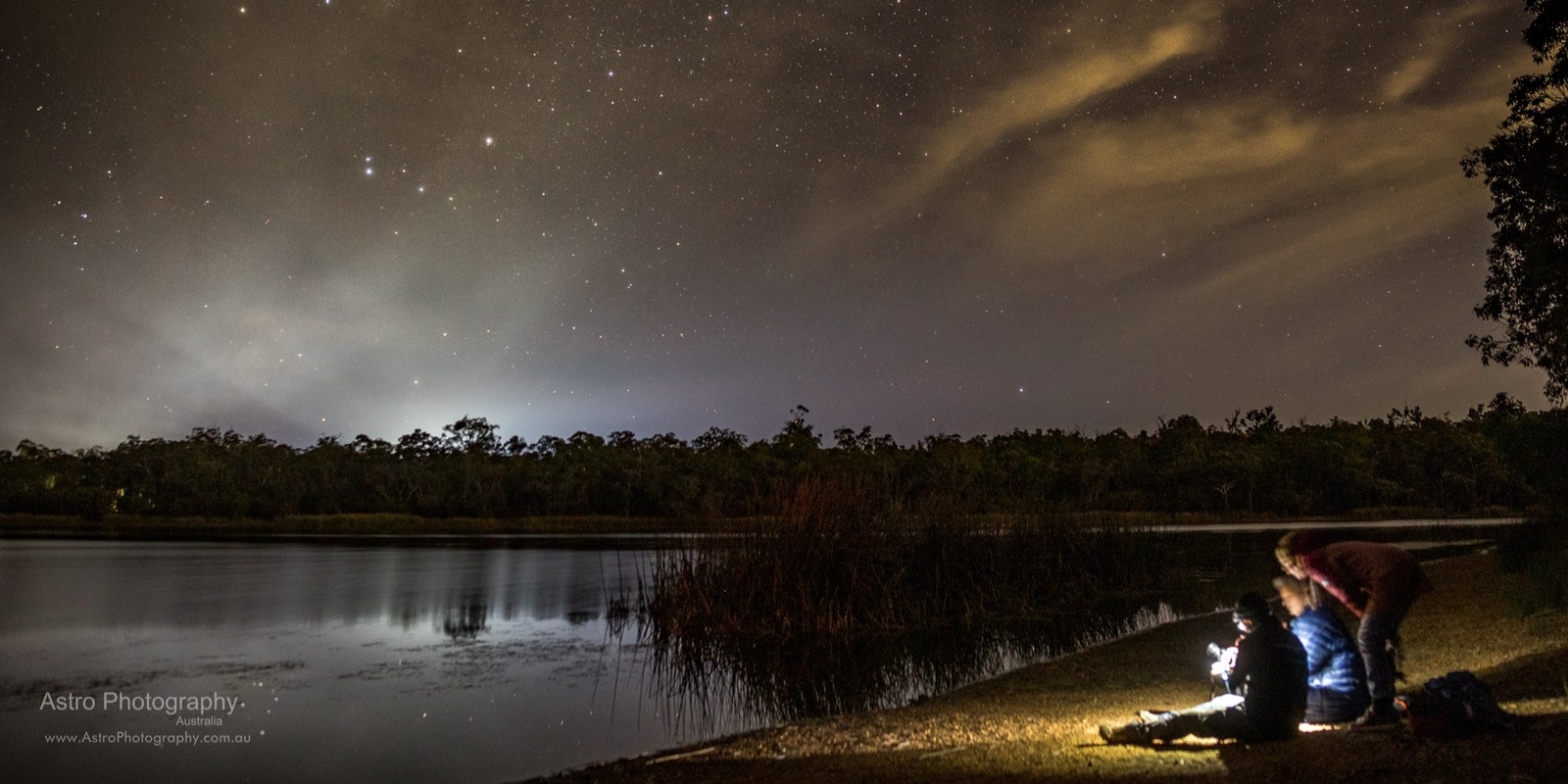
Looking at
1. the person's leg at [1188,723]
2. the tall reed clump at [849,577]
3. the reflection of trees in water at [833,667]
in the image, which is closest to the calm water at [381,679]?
the reflection of trees in water at [833,667]

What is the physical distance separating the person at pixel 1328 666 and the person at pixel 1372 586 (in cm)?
7

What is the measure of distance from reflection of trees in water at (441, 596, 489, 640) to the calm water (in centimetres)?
6

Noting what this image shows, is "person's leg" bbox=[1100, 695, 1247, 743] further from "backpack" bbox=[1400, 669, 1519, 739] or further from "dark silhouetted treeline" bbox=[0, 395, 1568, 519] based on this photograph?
"dark silhouetted treeline" bbox=[0, 395, 1568, 519]

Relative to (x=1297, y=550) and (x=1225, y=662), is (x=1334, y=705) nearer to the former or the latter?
(x=1225, y=662)

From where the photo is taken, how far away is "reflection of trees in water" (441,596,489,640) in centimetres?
1772

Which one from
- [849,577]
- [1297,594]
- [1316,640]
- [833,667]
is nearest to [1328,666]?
[1316,640]

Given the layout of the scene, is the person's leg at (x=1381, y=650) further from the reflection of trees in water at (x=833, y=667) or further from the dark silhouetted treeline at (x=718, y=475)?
the dark silhouetted treeline at (x=718, y=475)

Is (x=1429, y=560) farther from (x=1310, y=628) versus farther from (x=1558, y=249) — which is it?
(x=1310, y=628)

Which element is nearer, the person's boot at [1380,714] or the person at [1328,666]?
the person's boot at [1380,714]

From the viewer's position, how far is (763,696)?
11781 mm

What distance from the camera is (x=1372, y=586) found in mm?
6750

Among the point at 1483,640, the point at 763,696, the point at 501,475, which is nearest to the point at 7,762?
the point at 763,696

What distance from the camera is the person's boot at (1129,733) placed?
6.76m

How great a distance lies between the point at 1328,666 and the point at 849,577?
10154 millimetres
